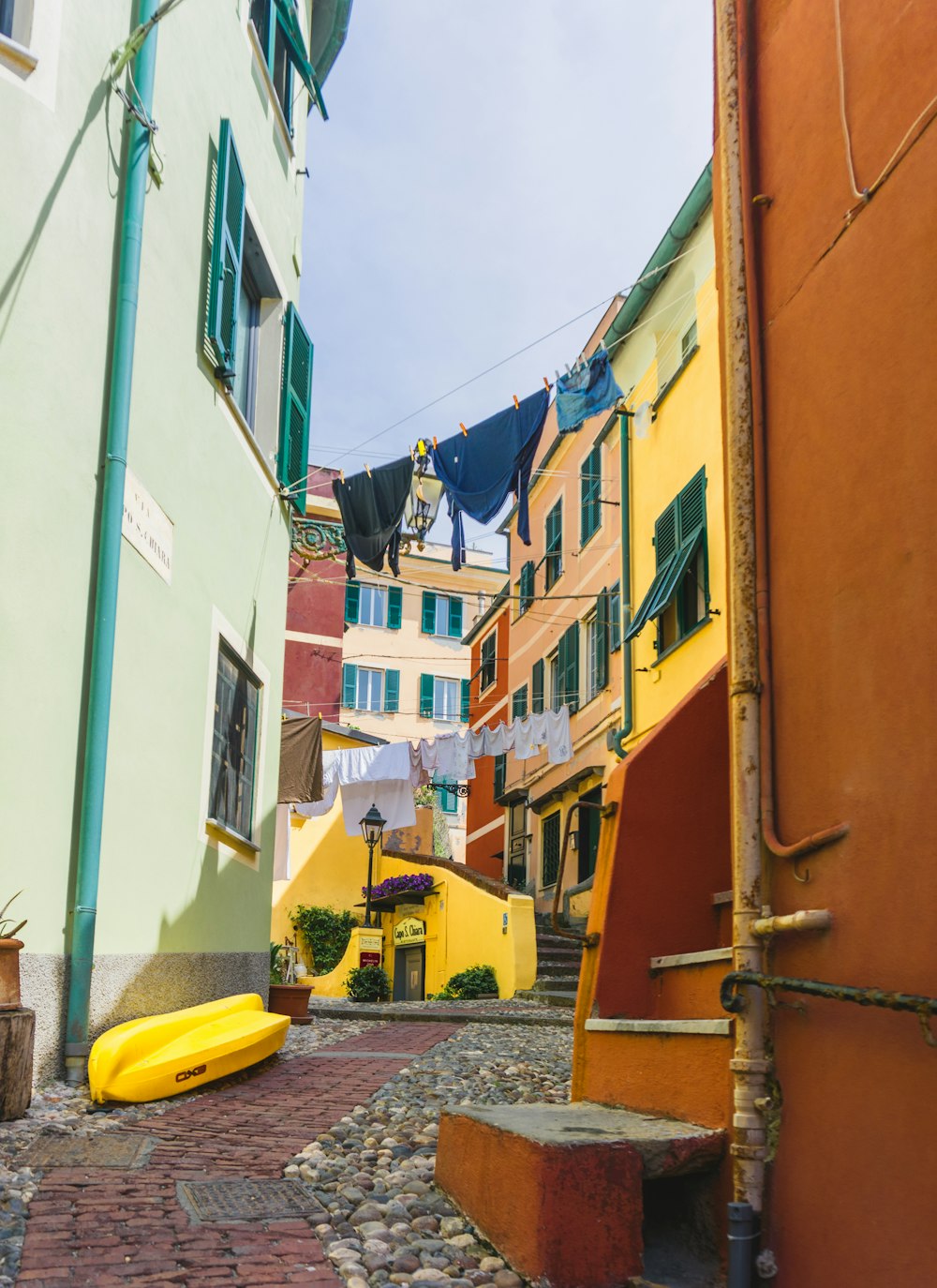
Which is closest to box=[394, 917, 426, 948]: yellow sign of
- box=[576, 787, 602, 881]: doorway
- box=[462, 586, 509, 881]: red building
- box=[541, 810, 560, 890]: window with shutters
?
box=[541, 810, 560, 890]: window with shutters

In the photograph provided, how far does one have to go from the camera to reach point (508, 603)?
27297mm

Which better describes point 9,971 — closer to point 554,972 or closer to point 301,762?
point 301,762

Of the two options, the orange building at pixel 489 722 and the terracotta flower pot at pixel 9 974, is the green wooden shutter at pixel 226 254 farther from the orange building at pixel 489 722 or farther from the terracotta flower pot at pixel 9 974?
the orange building at pixel 489 722

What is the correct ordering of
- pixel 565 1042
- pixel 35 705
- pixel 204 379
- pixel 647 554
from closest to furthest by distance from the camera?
pixel 35 705 → pixel 204 379 → pixel 565 1042 → pixel 647 554

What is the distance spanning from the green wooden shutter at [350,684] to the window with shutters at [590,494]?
1508 centimetres

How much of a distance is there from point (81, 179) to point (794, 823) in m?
4.95

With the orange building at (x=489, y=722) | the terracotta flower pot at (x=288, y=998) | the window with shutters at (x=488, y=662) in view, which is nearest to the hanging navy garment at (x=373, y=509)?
the terracotta flower pot at (x=288, y=998)

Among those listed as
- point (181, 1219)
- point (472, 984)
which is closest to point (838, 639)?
point (181, 1219)

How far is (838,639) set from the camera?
3.29 m

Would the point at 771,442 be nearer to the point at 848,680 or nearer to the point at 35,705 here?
the point at 848,680

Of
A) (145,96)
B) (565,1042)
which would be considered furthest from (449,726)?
(145,96)

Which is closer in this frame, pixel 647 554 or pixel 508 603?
pixel 647 554

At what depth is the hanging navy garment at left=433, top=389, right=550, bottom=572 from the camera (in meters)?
12.4

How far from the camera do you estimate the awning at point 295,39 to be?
10.5m
